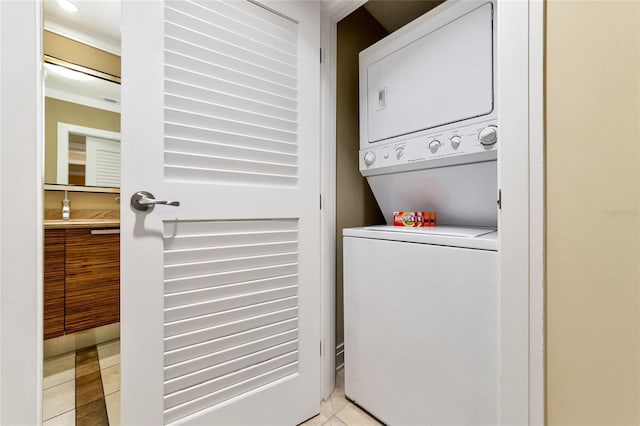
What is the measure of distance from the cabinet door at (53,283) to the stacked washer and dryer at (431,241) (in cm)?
187

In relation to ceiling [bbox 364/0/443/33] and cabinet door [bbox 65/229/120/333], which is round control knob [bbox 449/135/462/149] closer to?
ceiling [bbox 364/0/443/33]

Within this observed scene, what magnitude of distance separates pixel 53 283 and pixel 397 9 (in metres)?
2.92

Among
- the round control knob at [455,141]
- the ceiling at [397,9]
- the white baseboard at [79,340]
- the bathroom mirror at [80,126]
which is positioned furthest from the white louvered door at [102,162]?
the round control knob at [455,141]

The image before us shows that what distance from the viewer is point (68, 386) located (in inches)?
60.5

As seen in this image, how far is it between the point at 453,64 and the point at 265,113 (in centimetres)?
86

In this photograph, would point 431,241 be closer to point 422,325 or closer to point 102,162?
point 422,325

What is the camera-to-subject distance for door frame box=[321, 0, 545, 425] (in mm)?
771

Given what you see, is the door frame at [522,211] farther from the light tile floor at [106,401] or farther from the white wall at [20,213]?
the white wall at [20,213]

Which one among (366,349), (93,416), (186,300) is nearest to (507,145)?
(366,349)

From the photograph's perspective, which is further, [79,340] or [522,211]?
[79,340]

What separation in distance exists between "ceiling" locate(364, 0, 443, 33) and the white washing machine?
1553mm

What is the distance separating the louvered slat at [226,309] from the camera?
0.99m

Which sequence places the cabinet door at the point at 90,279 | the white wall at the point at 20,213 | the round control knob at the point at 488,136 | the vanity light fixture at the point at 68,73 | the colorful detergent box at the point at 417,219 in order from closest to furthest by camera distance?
the white wall at the point at 20,213, the round control knob at the point at 488,136, the colorful detergent box at the point at 417,219, the cabinet door at the point at 90,279, the vanity light fixture at the point at 68,73

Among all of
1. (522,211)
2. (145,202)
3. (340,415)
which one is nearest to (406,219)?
(522,211)
